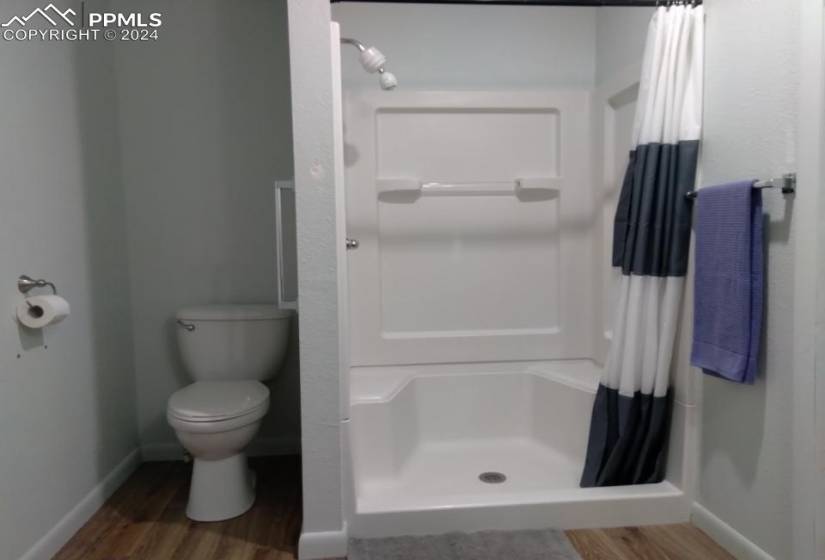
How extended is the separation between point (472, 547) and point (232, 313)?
1.36 meters

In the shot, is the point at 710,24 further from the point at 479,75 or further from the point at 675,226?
the point at 479,75

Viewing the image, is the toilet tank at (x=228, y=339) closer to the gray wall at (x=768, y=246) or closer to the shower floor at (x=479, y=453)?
the shower floor at (x=479, y=453)

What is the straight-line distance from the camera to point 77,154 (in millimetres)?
2111

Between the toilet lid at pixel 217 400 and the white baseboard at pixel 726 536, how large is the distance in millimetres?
1631

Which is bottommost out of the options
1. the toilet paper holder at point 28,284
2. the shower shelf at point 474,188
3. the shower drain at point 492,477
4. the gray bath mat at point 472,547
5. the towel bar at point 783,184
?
the gray bath mat at point 472,547

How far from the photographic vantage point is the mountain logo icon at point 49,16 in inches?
69.2

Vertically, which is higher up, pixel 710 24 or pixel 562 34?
pixel 562 34

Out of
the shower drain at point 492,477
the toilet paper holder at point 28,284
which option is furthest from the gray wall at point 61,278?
the shower drain at point 492,477

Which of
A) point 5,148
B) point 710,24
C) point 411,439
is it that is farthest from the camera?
point 411,439

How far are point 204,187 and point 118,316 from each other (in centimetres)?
70

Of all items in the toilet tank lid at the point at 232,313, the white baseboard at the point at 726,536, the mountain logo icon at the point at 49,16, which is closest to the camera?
the white baseboard at the point at 726,536

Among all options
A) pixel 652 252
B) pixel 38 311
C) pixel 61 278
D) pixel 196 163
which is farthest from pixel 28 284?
pixel 652 252

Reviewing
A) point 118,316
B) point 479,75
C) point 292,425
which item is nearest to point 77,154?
point 118,316

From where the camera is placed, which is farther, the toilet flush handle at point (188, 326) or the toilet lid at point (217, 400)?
the toilet flush handle at point (188, 326)
